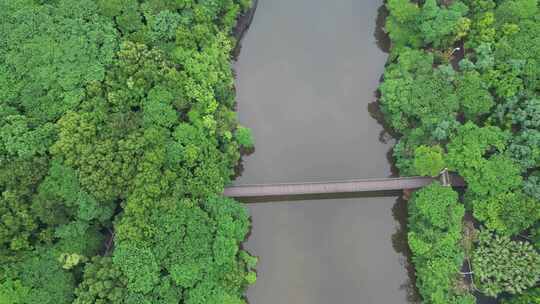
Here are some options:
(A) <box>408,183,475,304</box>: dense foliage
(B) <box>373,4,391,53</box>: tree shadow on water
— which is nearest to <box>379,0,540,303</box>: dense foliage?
(A) <box>408,183,475,304</box>: dense foliage

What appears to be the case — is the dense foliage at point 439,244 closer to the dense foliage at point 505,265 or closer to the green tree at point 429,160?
the green tree at point 429,160

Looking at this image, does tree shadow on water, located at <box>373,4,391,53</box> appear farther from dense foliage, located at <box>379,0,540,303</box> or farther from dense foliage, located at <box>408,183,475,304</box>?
dense foliage, located at <box>408,183,475,304</box>

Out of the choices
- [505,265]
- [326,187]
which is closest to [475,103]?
[505,265]

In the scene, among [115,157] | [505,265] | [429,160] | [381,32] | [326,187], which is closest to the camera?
[115,157]

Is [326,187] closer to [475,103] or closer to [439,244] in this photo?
[439,244]

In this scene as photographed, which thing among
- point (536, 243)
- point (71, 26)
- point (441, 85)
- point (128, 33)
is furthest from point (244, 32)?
point (536, 243)

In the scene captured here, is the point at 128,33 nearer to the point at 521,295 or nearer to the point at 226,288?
the point at 226,288

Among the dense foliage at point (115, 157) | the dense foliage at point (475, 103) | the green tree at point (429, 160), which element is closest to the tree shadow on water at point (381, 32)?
the dense foliage at point (475, 103)
